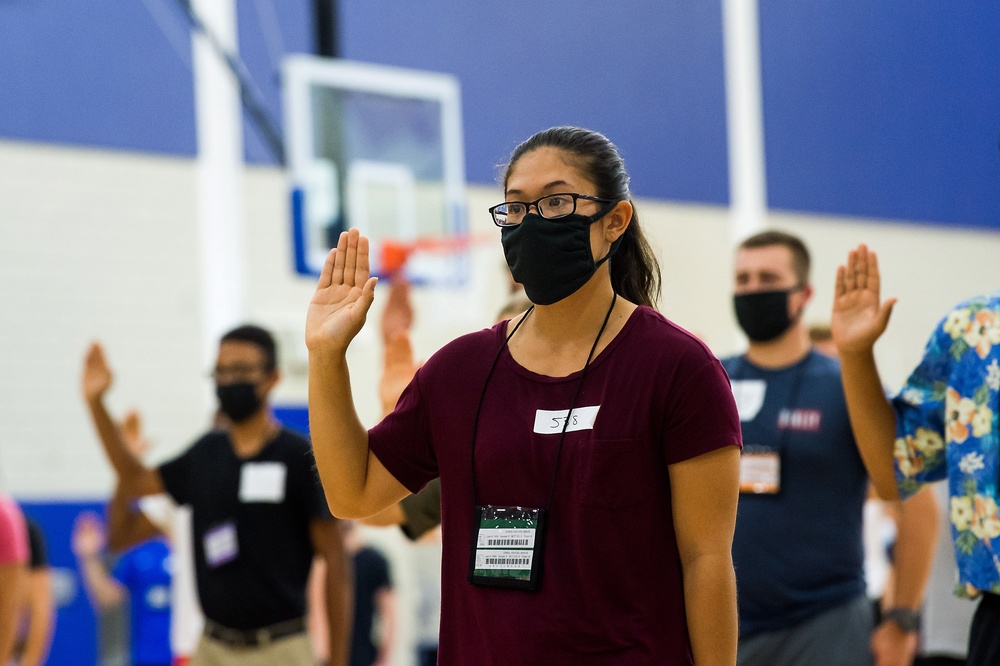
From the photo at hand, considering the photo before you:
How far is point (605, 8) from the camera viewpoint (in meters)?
10.4

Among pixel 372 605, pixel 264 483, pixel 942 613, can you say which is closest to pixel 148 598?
pixel 372 605

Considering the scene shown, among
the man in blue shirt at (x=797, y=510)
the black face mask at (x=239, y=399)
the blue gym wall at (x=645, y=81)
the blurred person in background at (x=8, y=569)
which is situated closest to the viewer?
the blurred person in background at (x=8, y=569)

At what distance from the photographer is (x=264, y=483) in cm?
371

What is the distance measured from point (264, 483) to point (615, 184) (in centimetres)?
223

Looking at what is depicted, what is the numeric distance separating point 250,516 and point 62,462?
5.14 m

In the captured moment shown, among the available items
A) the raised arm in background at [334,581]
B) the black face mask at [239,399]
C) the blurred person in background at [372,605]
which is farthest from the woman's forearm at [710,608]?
the blurred person in background at [372,605]

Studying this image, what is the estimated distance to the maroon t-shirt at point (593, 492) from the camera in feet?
5.24

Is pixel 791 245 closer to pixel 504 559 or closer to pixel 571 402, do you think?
pixel 571 402

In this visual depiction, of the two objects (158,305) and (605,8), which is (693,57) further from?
(158,305)

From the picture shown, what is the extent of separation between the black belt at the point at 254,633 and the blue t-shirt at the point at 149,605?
2926mm

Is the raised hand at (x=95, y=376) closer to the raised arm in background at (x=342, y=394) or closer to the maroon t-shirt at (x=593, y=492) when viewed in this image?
the raised arm in background at (x=342, y=394)

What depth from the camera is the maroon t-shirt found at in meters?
1.60

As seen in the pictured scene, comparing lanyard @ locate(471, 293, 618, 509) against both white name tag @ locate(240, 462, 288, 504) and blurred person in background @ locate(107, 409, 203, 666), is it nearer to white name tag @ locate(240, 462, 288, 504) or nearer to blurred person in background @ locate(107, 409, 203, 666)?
white name tag @ locate(240, 462, 288, 504)

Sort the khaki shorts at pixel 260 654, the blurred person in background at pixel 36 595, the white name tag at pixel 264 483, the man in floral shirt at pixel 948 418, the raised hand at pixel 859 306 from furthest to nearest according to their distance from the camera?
the blurred person in background at pixel 36 595
the white name tag at pixel 264 483
the khaki shorts at pixel 260 654
the raised hand at pixel 859 306
the man in floral shirt at pixel 948 418
